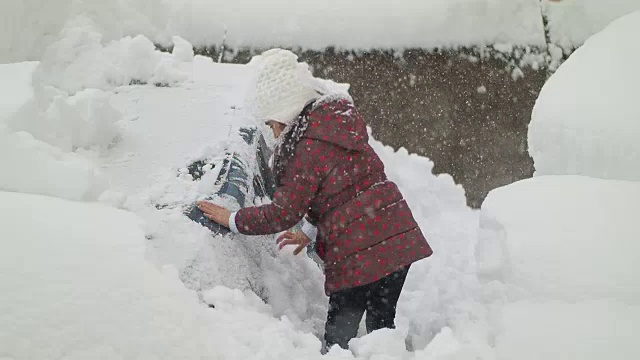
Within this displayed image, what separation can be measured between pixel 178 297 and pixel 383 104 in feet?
16.1

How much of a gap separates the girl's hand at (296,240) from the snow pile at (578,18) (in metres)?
4.78

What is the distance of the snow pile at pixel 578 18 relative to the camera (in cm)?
641

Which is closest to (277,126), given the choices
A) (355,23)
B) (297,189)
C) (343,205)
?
(297,189)

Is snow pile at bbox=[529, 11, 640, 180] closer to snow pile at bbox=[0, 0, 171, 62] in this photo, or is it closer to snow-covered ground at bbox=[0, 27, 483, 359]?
snow-covered ground at bbox=[0, 27, 483, 359]

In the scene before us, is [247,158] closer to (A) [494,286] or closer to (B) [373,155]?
(B) [373,155]

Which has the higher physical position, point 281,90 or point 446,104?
point 281,90

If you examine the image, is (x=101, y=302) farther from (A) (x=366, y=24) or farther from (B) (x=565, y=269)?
(A) (x=366, y=24)

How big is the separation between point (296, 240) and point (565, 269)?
1.26 meters

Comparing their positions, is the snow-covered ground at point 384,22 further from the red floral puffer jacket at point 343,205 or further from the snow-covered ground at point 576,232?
the red floral puffer jacket at point 343,205

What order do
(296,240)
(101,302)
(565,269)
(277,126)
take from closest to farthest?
(101,302) < (565,269) < (277,126) < (296,240)

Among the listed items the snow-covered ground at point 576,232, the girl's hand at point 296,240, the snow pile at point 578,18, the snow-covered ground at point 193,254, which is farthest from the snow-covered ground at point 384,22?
the girl's hand at point 296,240

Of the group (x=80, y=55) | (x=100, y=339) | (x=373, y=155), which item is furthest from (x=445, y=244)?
(x=100, y=339)

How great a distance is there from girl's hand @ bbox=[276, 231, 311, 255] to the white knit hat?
0.60 m

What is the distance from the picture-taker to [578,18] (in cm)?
645
